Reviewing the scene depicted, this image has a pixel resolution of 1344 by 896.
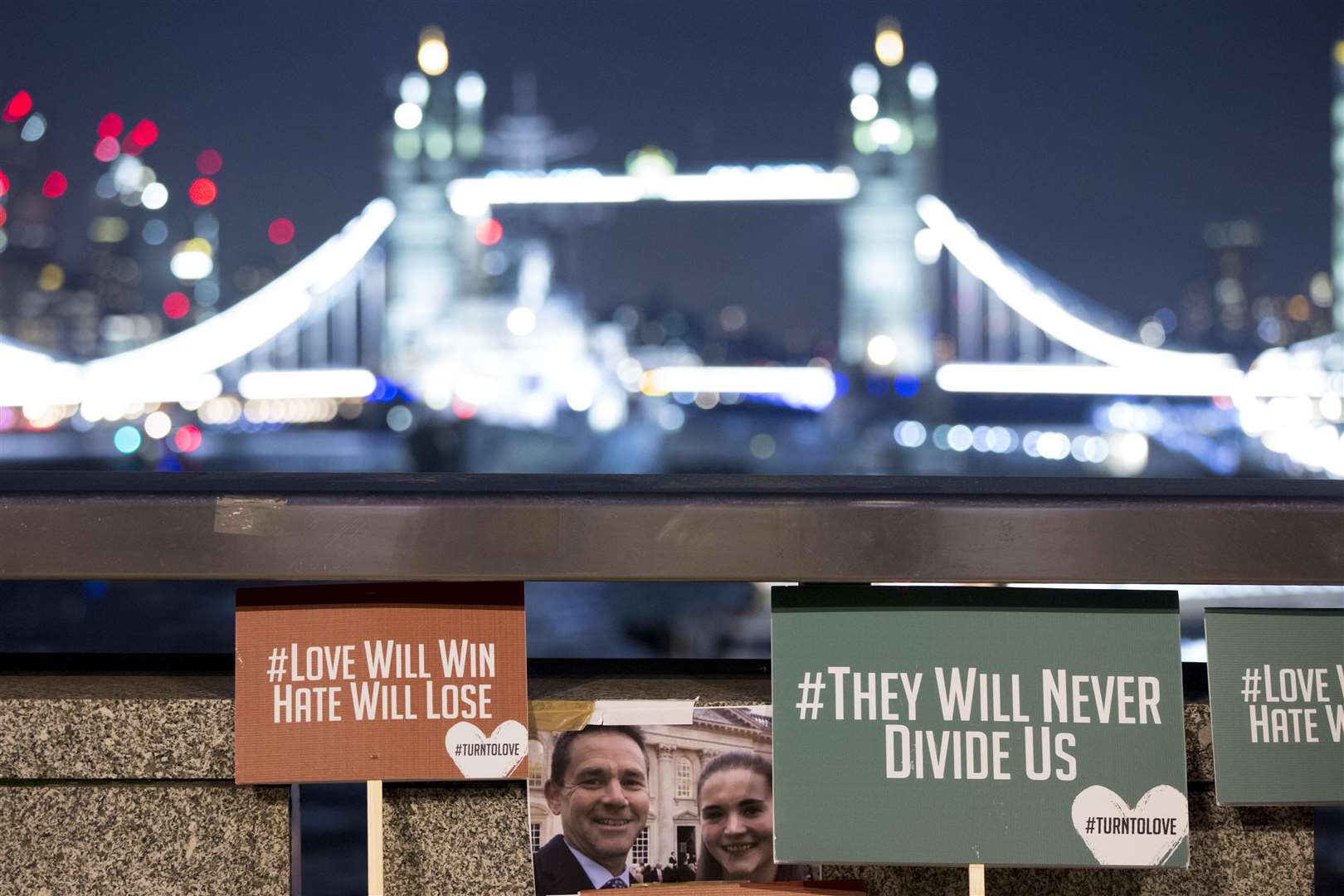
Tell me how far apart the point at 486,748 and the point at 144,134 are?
600 inches

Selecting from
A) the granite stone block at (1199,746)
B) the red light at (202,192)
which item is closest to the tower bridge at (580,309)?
the red light at (202,192)

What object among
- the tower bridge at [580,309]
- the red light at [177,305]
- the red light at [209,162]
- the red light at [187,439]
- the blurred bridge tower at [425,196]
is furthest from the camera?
the red light at [187,439]

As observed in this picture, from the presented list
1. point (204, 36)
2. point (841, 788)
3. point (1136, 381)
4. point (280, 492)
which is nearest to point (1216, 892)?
point (841, 788)

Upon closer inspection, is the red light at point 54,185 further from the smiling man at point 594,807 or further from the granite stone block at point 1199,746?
the granite stone block at point 1199,746

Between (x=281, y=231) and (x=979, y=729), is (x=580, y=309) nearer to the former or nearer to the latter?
(x=281, y=231)

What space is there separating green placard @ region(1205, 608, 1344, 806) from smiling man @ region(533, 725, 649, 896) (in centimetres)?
56

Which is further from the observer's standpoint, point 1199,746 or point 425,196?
point 425,196

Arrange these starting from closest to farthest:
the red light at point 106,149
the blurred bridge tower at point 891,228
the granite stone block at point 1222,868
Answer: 1. the granite stone block at point 1222,868
2. the red light at point 106,149
3. the blurred bridge tower at point 891,228

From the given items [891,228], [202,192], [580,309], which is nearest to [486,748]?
[202,192]

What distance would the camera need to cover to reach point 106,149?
59.3ft

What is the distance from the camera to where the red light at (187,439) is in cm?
2264

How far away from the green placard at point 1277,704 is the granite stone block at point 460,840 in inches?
27.2

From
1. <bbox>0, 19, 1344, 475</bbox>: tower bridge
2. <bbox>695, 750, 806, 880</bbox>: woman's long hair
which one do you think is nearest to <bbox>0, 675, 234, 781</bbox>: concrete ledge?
<bbox>695, 750, 806, 880</bbox>: woman's long hair

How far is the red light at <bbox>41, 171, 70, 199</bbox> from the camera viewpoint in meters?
14.7
